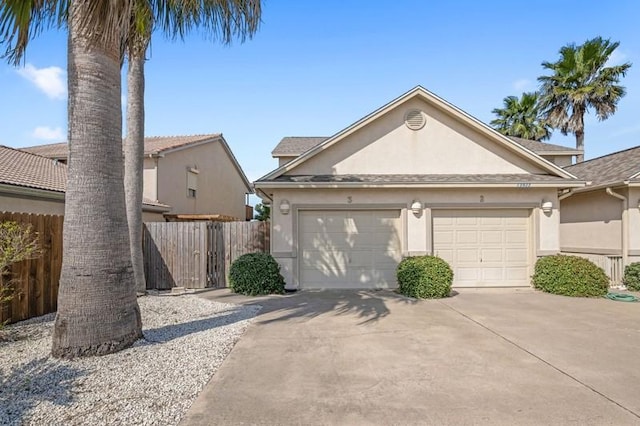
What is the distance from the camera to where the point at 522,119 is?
979 inches

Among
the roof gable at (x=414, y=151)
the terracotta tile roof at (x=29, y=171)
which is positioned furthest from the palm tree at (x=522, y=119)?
the terracotta tile roof at (x=29, y=171)

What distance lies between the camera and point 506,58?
12.3 meters

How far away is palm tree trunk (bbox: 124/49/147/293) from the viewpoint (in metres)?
9.24

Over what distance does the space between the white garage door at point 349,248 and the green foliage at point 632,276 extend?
6.71 m

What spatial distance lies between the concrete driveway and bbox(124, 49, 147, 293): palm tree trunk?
4.27 m

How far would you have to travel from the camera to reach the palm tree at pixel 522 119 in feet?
78.5

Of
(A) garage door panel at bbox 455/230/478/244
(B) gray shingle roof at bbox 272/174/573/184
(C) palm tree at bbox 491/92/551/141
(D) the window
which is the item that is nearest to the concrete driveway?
(A) garage door panel at bbox 455/230/478/244

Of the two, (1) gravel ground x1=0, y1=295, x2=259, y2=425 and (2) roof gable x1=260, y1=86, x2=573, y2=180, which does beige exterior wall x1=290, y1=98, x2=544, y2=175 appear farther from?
(1) gravel ground x1=0, y1=295, x2=259, y2=425

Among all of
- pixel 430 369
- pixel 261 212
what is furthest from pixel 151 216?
pixel 261 212

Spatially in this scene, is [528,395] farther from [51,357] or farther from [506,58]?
[506,58]

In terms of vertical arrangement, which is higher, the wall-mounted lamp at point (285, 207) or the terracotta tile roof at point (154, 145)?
the terracotta tile roof at point (154, 145)

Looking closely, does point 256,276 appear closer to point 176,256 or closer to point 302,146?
point 176,256

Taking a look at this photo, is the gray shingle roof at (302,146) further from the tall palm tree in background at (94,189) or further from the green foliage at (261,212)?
the tall palm tree in background at (94,189)

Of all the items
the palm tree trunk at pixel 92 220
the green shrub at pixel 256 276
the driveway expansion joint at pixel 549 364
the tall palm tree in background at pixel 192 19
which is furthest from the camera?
the green shrub at pixel 256 276
